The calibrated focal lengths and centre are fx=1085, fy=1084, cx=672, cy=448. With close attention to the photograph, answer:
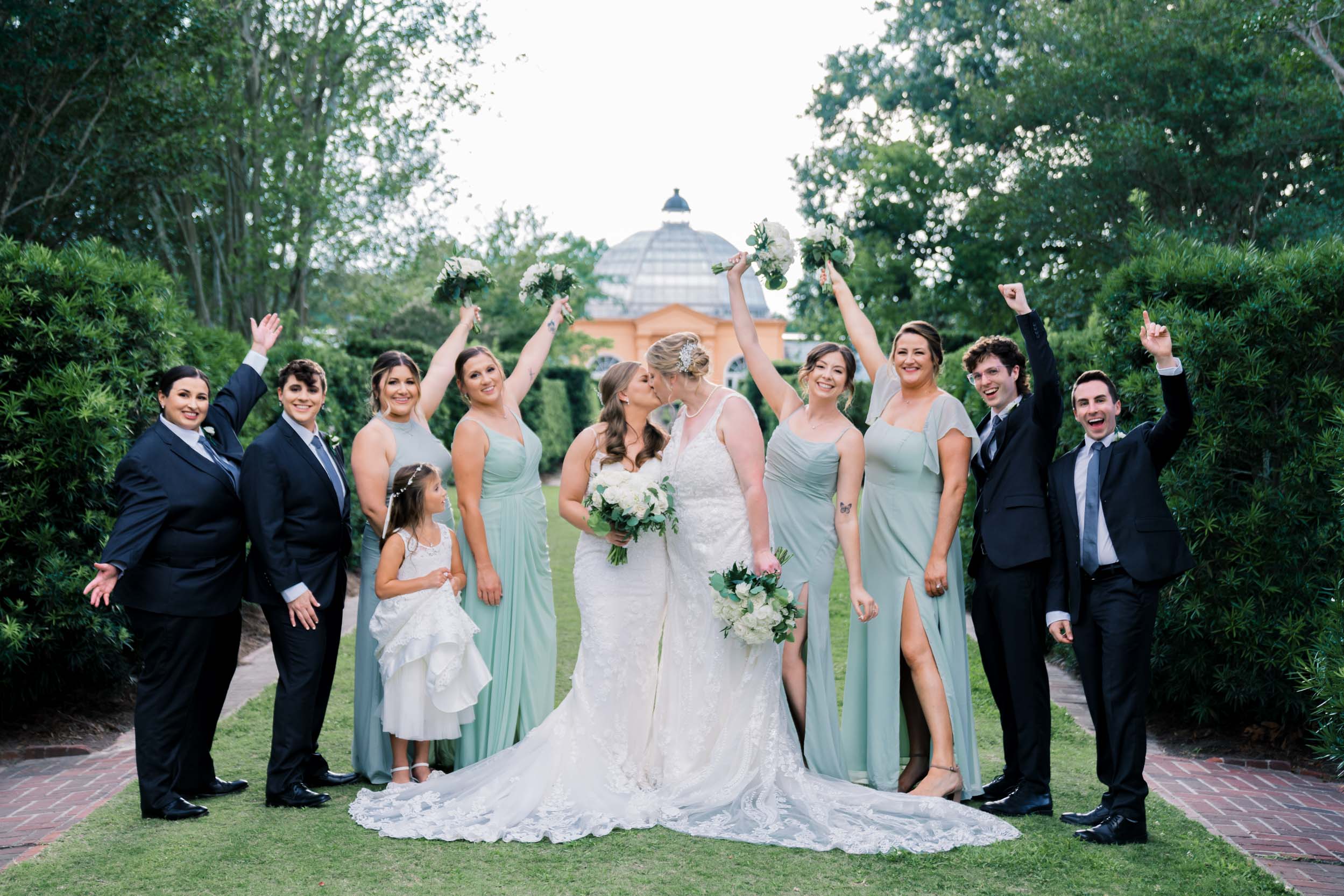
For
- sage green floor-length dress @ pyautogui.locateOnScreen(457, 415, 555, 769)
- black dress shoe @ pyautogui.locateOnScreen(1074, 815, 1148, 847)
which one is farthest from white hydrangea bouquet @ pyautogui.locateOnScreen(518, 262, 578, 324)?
black dress shoe @ pyautogui.locateOnScreen(1074, 815, 1148, 847)

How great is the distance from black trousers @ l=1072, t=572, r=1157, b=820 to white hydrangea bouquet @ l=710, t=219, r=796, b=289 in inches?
89.8

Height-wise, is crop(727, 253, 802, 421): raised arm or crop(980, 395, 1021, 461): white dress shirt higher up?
crop(727, 253, 802, 421): raised arm

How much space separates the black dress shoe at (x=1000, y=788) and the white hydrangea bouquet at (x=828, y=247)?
2.61m

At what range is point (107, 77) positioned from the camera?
37.7 ft

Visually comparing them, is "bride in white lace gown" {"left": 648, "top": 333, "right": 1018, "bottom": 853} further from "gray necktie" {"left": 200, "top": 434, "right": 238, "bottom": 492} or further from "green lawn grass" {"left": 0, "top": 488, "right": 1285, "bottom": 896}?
"gray necktie" {"left": 200, "top": 434, "right": 238, "bottom": 492}

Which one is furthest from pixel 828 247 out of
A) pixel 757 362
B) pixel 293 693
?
pixel 293 693

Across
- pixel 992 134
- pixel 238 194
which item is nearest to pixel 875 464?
pixel 238 194

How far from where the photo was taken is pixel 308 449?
5121 mm

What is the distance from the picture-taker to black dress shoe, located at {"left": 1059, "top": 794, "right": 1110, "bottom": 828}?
15.4 feet

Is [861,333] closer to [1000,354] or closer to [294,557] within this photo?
[1000,354]

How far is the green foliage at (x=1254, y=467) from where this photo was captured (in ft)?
19.3

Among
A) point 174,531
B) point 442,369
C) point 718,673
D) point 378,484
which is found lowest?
point 718,673

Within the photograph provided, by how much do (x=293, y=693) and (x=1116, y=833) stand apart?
12.2 ft

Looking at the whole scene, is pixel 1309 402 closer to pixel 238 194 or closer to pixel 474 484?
pixel 474 484
